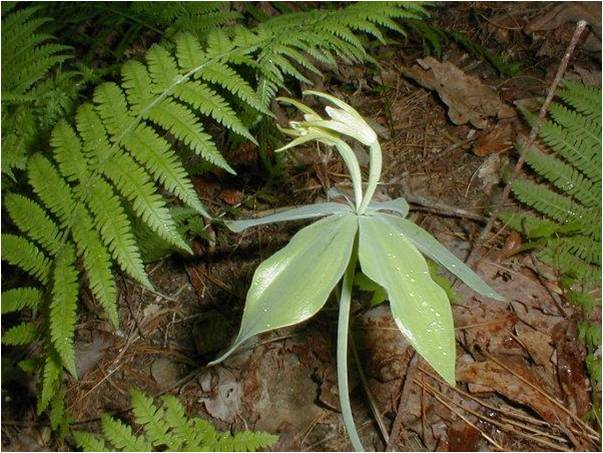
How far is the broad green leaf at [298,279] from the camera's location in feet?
3.49

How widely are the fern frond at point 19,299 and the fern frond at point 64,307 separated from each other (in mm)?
127

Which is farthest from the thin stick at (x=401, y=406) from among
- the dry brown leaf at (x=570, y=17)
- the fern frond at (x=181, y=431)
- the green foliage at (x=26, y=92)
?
the dry brown leaf at (x=570, y=17)

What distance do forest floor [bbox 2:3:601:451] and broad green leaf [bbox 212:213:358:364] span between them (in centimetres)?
112

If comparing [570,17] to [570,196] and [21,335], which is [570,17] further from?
[21,335]

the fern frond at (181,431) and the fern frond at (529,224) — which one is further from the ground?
the fern frond at (181,431)

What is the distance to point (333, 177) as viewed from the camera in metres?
2.72

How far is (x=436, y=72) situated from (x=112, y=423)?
2.30m

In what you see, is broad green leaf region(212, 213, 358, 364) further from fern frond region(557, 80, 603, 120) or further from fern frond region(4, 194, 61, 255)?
fern frond region(557, 80, 603, 120)

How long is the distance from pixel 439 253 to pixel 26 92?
184 centimetres

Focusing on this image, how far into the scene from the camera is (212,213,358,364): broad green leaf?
1064mm

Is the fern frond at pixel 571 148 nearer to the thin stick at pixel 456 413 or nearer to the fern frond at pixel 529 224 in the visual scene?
the fern frond at pixel 529 224

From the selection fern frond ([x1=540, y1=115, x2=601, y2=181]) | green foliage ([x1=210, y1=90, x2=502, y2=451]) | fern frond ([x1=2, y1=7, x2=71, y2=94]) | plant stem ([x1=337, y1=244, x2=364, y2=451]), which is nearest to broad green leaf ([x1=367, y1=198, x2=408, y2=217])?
green foliage ([x1=210, y1=90, x2=502, y2=451])

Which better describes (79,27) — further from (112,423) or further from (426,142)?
(112,423)

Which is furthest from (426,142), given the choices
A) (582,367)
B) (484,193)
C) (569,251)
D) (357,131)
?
(357,131)
